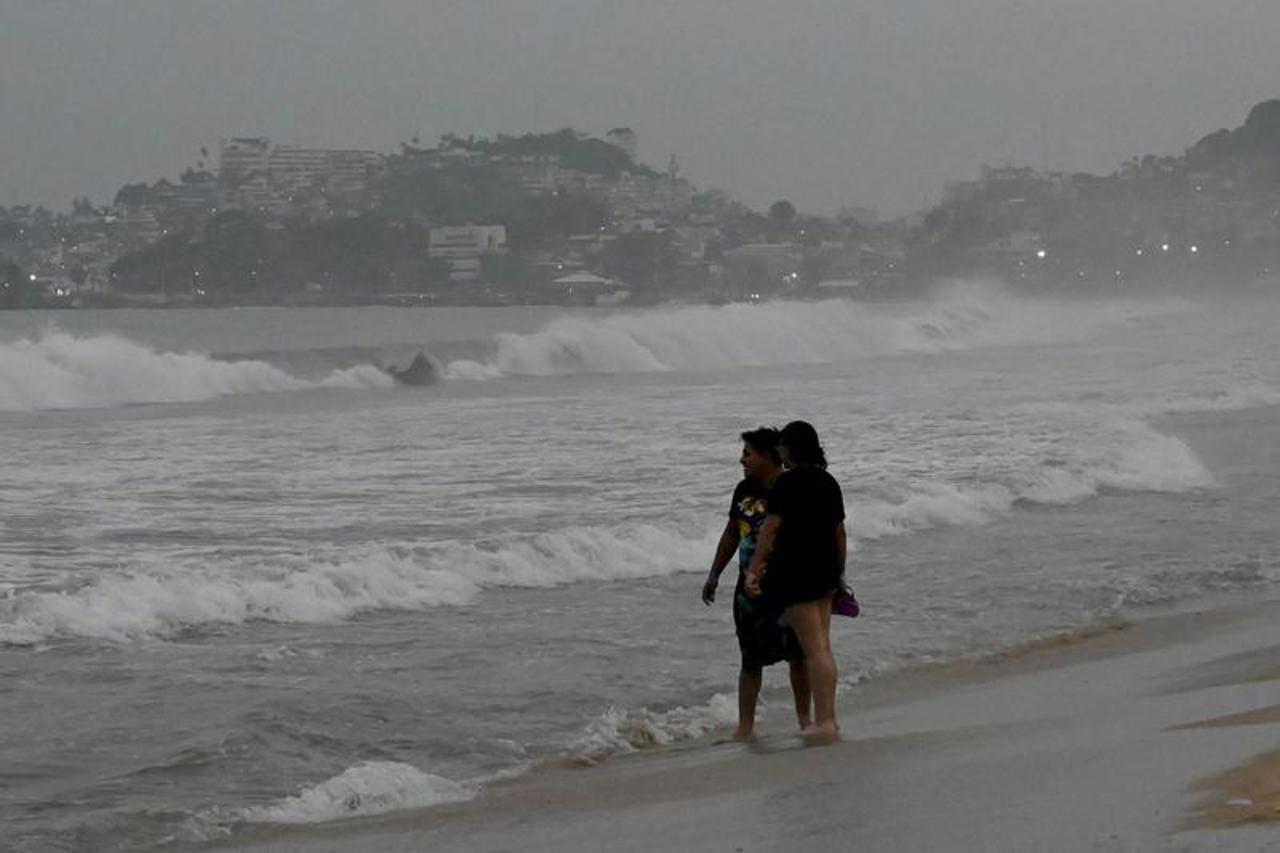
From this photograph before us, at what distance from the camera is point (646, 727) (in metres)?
10.2

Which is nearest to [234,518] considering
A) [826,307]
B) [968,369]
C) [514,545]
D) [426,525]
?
[426,525]

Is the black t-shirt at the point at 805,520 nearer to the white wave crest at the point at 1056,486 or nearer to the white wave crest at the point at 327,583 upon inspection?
the white wave crest at the point at 327,583

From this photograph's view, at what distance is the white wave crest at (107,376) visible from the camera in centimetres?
4372

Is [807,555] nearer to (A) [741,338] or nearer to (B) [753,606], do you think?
(B) [753,606]

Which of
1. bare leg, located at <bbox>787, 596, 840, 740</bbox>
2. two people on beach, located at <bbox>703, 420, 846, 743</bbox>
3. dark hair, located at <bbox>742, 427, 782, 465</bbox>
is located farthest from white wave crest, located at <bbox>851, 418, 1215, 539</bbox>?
dark hair, located at <bbox>742, 427, 782, 465</bbox>

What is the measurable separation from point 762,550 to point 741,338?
60700 mm

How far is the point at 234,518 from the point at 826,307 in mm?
65930

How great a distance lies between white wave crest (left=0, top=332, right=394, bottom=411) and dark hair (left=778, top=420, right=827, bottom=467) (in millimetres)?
34853

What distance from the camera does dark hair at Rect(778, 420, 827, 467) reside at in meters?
9.12

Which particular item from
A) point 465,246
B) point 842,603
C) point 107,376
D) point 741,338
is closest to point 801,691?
point 842,603

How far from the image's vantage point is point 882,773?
8039 millimetres

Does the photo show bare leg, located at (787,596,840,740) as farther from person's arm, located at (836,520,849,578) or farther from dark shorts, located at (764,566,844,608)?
person's arm, located at (836,520,849,578)

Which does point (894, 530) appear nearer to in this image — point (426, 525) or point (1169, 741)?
point (426, 525)

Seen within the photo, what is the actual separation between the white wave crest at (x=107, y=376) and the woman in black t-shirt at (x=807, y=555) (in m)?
34.6
